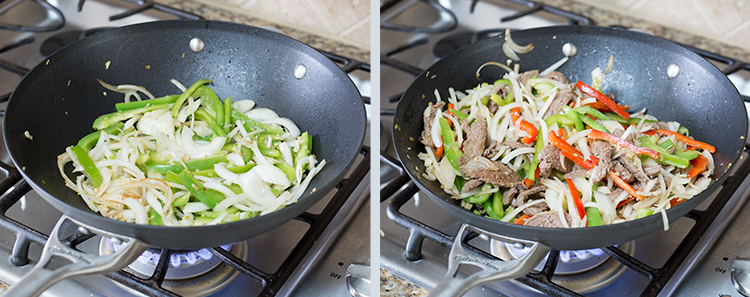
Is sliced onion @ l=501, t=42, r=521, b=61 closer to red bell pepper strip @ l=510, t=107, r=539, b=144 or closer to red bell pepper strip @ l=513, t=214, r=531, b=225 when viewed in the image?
red bell pepper strip @ l=510, t=107, r=539, b=144

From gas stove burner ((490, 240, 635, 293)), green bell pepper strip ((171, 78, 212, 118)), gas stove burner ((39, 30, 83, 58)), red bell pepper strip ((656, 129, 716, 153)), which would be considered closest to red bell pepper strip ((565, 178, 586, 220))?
gas stove burner ((490, 240, 635, 293))

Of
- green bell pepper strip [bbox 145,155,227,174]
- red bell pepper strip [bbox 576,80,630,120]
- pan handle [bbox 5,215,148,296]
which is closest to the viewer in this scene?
pan handle [bbox 5,215,148,296]

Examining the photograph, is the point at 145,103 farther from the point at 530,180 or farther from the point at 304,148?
the point at 530,180

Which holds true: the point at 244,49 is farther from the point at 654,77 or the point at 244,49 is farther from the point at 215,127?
the point at 654,77

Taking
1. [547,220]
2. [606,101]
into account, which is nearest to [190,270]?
[547,220]

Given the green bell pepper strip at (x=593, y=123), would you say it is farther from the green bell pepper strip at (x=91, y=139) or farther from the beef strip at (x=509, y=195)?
the green bell pepper strip at (x=91, y=139)

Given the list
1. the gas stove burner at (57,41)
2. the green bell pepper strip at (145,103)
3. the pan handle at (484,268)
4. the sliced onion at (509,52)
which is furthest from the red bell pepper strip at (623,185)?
the gas stove burner at (57,41)
